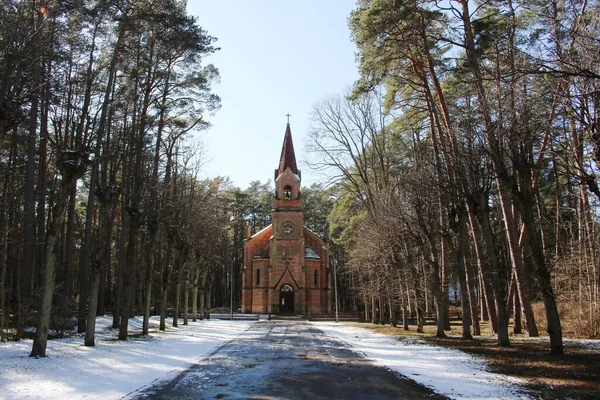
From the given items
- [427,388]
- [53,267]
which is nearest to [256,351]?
[53,267]

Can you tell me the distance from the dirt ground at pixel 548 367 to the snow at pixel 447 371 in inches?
13.3

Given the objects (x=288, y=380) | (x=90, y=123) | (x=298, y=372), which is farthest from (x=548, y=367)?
(x=90, y=123)

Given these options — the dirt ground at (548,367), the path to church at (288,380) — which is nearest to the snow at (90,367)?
the path to church at (288,380)

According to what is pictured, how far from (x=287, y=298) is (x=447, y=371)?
43.6 m

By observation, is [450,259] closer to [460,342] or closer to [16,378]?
[460,342]

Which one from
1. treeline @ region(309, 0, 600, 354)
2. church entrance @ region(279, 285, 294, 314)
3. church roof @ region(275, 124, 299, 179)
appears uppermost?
church roof @ region(275, 124, 299, 179)

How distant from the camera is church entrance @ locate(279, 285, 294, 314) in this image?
2045 inches

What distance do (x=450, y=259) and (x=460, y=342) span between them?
1176 centimetres

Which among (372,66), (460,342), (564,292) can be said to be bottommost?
(460,342)

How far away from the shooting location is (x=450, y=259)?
89.4 feet

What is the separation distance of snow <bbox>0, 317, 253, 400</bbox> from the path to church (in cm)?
63

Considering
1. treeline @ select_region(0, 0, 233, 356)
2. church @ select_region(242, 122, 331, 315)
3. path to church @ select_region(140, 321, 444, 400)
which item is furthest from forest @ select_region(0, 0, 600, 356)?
church @ select_region(242, 122, 331, 315)

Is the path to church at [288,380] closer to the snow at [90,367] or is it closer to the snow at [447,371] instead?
the snow at [447,371]

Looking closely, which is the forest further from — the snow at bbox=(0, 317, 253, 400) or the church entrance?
the church entrance
